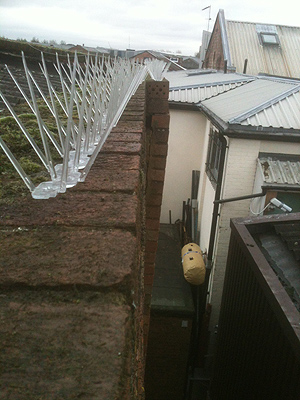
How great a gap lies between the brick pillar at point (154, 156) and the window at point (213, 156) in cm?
451

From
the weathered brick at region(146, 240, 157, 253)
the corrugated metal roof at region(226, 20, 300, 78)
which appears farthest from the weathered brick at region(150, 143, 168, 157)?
the corrugated metal roof at region(226, 20, 300, 78)

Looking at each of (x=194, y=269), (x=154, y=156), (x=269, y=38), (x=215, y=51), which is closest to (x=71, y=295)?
(x=154, y=156)

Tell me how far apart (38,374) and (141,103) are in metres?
2.41

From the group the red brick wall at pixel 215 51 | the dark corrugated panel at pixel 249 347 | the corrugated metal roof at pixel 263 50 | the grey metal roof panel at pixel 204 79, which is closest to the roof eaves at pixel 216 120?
the dark corrugated panel at pixel 249 347

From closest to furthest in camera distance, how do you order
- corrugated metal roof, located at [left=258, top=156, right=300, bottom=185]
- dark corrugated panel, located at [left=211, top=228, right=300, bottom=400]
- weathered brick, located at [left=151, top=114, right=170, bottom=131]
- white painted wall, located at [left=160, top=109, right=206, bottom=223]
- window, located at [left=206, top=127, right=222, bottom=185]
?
dark corrugated panel, located at [left=211, top=228, right=300, bottom=400] < weathered brick, located at [left=151, top=114, right=170, bottom=131] < corrugated metal roof, located at [left=258, top=156, right=300, bottom=185] < window, located at [left=206, top=127, right=222, bottom=185] < white painted wall, located at [left=160, top=109, right=206, bottom=223]

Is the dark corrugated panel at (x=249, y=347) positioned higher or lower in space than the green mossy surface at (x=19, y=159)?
lower

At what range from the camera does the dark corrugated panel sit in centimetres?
314

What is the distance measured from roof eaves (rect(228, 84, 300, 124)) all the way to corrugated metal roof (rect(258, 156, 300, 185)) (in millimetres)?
845

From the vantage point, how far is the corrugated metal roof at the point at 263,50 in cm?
1537

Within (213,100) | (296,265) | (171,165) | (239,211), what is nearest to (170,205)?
(171,165)

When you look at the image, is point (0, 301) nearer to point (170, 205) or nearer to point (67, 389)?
point (67, 389)

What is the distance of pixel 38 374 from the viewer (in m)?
0.57

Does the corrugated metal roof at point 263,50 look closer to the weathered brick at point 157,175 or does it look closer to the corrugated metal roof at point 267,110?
the corrugated metal roof at point 267,110

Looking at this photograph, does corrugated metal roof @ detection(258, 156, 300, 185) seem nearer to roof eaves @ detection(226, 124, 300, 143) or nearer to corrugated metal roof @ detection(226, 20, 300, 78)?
roof eaves @ detection(226, 124, 300, 143)
